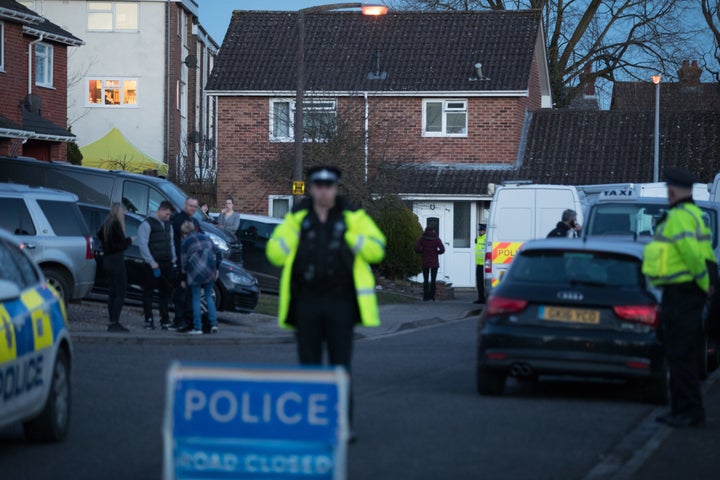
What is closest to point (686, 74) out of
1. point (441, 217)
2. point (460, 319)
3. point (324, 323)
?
point (441, 217)

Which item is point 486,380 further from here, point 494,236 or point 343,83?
point 343,83

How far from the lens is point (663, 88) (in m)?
59.2

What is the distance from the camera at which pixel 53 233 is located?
1911cm

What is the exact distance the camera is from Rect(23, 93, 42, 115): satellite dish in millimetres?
33125

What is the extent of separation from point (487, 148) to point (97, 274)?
68.0ft

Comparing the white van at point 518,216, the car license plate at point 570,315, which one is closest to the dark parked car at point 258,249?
the white van at point 518,216

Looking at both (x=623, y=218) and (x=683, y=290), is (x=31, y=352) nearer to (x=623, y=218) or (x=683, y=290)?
(x=683, y=290)

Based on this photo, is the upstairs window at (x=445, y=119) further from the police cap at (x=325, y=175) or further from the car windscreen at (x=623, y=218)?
the police cap at (x=325, y=175)

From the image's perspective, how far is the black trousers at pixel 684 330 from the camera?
34.0 ft

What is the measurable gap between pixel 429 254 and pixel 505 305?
698 inches

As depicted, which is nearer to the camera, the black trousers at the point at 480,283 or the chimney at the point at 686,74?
the black trousers at the point at 480,283

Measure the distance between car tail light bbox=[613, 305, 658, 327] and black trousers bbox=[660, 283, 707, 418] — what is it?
1254 millimetres

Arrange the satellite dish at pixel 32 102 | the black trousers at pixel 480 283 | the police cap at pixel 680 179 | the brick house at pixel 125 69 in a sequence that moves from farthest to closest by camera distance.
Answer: the brick house at pixel 125 69 < the satellite dish at pixel 32 102 < the black trousers at pixel 480 283 < the police cap at pixel 680 179

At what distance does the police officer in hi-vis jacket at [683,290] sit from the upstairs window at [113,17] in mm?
46251
